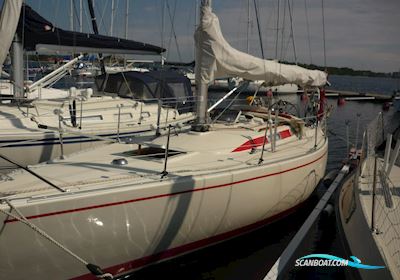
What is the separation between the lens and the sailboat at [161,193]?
4.54 meters

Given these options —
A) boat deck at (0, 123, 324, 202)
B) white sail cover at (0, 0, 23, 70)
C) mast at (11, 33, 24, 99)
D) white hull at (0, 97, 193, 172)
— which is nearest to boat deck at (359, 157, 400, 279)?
boat deck at (0, 123, 324, 202)

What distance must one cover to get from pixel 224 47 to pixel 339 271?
12.7 ft

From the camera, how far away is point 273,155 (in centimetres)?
688

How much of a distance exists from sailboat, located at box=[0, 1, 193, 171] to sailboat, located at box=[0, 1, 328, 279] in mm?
1796

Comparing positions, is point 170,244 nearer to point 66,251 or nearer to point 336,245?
point 66,251

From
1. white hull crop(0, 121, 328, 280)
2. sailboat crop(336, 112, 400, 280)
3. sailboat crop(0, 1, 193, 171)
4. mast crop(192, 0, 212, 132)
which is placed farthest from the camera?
sailboat crop(0, 1, 193, 171)

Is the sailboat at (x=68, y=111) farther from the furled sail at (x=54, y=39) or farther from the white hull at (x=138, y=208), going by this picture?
the white hull at (x=138, y=208)

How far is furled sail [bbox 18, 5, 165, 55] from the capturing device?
9477mm

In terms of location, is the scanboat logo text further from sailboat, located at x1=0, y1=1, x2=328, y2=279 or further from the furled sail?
the furled sail

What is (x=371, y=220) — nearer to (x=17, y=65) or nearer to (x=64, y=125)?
(x=64, y=125)

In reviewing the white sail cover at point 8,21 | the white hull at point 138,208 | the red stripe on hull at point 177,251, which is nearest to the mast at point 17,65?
the white hull at point 138,208

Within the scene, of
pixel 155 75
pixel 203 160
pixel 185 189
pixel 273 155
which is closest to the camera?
pixel 185 189

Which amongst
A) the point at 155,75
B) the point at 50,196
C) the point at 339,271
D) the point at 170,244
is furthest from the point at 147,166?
the point at 155,75

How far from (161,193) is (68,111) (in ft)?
18.1
